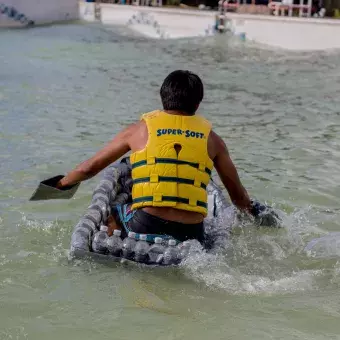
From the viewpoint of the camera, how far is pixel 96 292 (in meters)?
4.51

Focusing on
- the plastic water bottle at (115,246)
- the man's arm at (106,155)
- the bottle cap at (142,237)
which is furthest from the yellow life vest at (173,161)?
the plastic water bottle at (115,246)

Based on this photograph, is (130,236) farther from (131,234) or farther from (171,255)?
(171,255)

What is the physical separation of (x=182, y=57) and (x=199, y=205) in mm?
16930

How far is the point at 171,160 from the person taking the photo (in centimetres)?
448

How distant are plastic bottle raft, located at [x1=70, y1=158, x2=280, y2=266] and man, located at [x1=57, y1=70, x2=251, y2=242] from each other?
0.46 ft

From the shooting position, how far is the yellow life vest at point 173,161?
448cm

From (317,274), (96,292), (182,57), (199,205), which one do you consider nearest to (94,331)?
(96,292)

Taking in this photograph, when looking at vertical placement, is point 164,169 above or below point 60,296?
above

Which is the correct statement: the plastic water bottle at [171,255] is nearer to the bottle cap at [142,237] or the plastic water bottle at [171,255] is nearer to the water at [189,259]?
the water at [189,259]

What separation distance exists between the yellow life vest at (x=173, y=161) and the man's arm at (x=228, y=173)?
0.40ft

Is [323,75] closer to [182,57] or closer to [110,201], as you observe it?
[182,57]

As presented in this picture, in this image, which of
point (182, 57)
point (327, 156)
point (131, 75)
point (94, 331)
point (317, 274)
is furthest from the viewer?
point (182, 57)

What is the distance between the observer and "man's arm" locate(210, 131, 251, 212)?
4.66 meters

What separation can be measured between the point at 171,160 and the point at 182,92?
0.46 m
